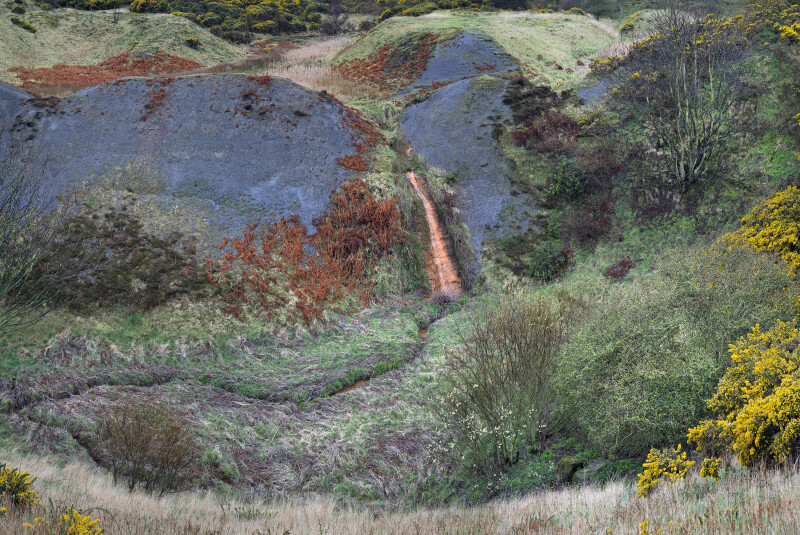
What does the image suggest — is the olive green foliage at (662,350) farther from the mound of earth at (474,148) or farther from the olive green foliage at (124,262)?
the olive green foliage at (124,262)

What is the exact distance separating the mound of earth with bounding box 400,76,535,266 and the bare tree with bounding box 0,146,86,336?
51.8ft

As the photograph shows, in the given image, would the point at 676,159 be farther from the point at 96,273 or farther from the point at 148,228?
the point at 96,273

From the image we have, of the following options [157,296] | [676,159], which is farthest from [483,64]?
[157,296]

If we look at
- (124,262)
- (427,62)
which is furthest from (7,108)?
(427,62)

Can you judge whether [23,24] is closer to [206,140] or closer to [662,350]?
[206,140]

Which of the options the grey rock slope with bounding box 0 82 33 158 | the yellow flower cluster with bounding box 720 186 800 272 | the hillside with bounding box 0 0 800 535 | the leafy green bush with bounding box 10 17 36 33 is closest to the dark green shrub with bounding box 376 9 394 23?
the hillside with bounding box 0 0 800 535

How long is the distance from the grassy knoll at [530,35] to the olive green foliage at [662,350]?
93.1 feet

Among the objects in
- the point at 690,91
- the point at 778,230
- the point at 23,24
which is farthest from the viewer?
the point at 23,24

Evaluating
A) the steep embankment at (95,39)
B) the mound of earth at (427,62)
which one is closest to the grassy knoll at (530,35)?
the mound of earth at (427,62)

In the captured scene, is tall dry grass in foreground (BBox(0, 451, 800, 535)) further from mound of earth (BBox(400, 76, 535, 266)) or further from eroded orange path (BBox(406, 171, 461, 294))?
mound of earth (BBox(400, 76, 535, 266))

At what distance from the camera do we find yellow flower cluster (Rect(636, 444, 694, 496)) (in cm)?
772

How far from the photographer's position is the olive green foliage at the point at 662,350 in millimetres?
9680

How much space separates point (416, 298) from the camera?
71.7 feet

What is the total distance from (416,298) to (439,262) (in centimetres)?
246
